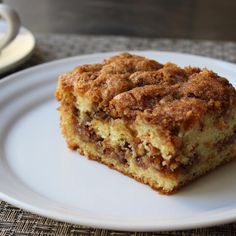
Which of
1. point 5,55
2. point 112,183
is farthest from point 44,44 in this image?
point 112,183

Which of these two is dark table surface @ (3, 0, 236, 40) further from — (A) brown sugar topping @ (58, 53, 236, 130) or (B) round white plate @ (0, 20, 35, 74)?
(A) brown sugar topping @ (58, 53, 236, 130)

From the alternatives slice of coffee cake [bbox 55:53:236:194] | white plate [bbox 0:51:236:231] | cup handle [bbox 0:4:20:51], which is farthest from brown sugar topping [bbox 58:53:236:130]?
cup handle [bbox 0:4:20:51]

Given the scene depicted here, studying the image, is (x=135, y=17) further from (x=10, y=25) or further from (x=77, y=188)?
(x=77, y=188)

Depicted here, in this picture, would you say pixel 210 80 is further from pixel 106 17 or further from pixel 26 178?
pixel 106 17

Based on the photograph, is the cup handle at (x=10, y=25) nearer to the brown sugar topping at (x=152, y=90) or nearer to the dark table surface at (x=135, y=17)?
the brown sugar topping at (x=152, y=90)

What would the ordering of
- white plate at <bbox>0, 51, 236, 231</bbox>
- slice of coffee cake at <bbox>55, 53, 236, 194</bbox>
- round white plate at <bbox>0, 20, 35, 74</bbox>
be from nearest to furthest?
white plate at <bbox>0, 51, 236, 231</bbox> → slice of coffee cake at <bbox>55, 53, 236, 194</bbox> → round white plate at <bbox>0, 20, 35, 74</bbox>
